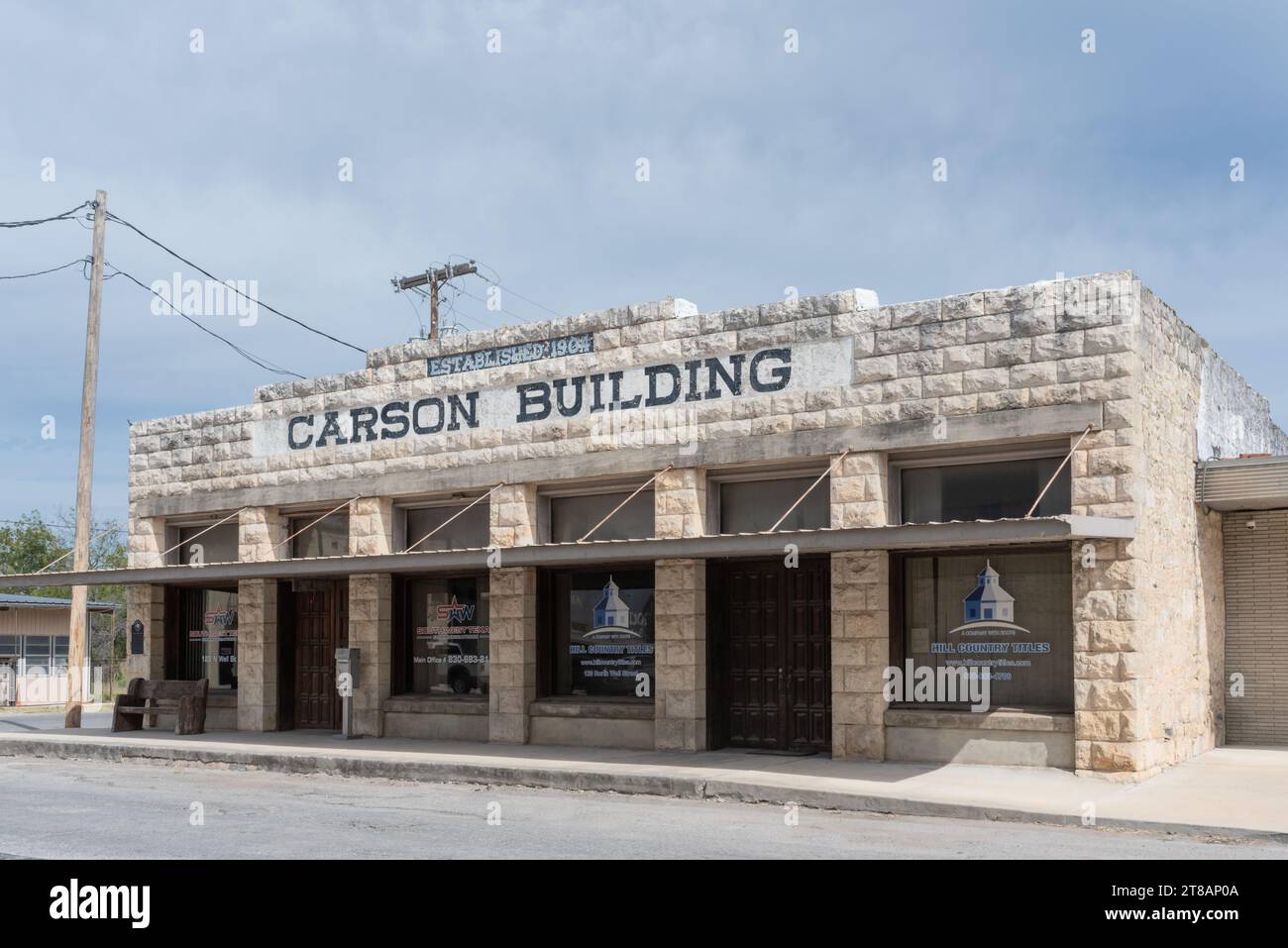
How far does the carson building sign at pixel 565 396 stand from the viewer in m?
15.6

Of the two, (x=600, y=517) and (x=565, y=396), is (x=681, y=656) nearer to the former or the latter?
(x=600, y=517)

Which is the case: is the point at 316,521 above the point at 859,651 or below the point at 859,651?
above

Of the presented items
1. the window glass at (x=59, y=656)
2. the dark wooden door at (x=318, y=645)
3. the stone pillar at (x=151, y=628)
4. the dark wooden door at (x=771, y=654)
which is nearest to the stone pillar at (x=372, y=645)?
the dark wooden door at (x=318, y=645)

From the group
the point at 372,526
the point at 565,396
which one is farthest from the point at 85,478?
the point at 565,396

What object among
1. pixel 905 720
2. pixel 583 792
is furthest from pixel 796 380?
pixel 583 792

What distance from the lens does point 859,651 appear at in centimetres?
1480

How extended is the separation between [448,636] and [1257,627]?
10.7m

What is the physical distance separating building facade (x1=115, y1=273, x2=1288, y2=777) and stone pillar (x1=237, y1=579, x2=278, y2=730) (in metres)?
0.05

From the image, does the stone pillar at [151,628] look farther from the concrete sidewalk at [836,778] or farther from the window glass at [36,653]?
the window glass at [36,653]

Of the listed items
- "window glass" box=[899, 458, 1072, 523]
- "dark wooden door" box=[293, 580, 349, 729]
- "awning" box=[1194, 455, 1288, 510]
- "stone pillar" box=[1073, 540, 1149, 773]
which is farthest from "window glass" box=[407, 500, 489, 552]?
"awning" box=[1194, 455, 1288, 510]

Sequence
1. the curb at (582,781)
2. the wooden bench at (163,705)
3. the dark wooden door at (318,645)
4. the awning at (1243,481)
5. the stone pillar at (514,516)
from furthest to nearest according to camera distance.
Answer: the wooden bench at (163,705) → the dark wooden door at (318,645) → the stone pillar at (514,516) → the awning at (1243,481) → the curb at (582,781)

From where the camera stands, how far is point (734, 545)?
13461 mm

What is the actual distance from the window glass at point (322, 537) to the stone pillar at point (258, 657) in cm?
69

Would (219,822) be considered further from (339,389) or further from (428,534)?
(339,389)
